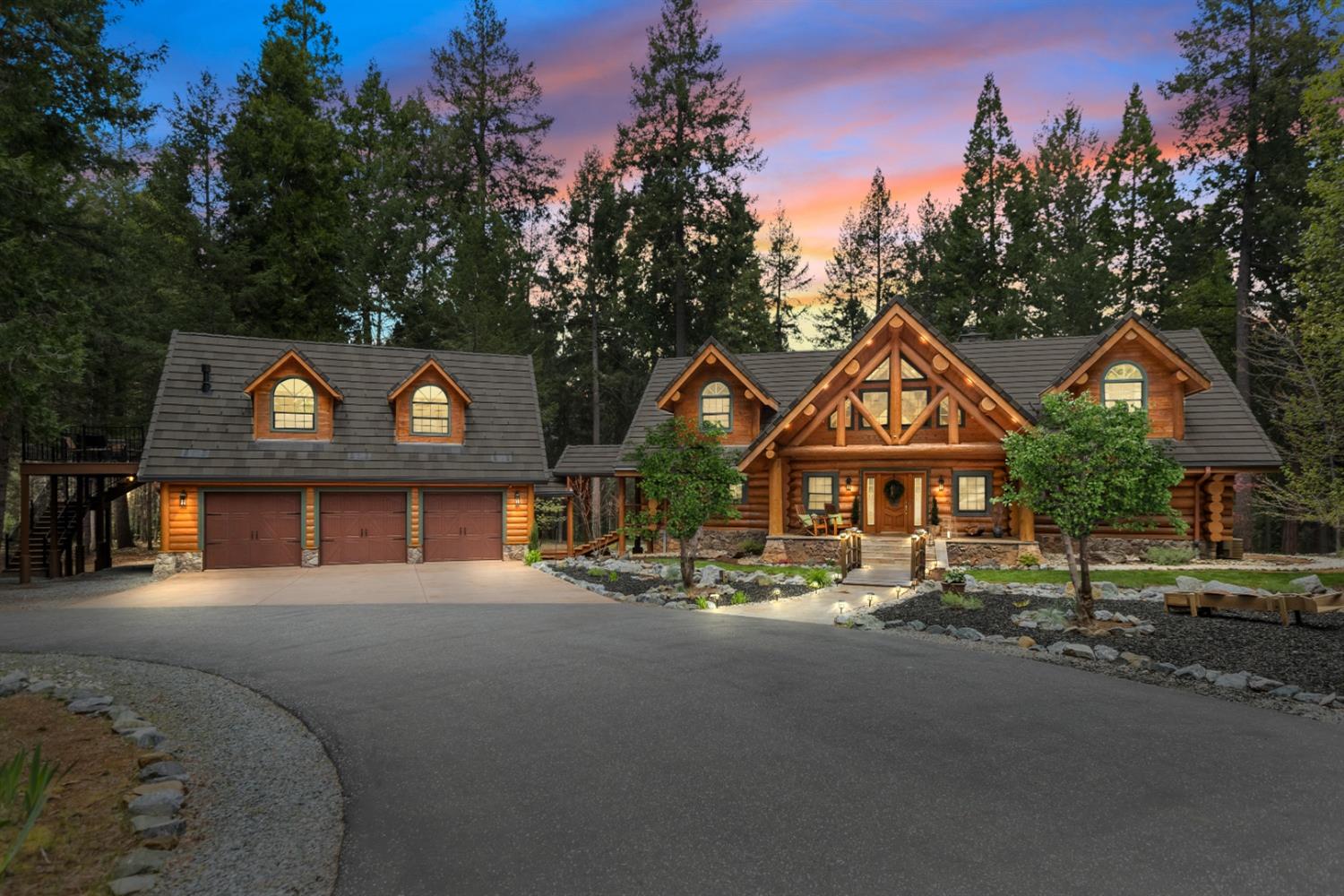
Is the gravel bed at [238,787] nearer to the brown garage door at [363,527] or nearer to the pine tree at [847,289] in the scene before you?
the brown garage door at [363,527]

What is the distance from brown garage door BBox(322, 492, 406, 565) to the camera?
22172mm

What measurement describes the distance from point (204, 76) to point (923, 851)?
43398 millimetres

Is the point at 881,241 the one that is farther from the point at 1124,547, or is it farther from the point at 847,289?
the point at 1124,547

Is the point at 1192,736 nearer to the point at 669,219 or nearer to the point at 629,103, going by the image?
the point at 669,219

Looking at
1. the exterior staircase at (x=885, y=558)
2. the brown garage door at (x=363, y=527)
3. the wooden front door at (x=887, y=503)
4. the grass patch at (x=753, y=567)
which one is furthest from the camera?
the wooden front door at (x=887, y=503)

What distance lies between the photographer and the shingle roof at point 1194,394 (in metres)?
20.5

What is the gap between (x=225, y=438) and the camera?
21516 millimetres

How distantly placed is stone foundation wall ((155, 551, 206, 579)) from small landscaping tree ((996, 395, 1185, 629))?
862 inches

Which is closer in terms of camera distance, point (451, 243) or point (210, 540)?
point (210, 540)

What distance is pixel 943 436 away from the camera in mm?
21484

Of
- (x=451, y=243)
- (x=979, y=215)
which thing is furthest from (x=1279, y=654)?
(x=451, y=243)

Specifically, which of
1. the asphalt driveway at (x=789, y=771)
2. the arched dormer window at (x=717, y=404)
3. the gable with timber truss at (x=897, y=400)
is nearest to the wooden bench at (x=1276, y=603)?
the asphalt driveway at (x=789, y=771)

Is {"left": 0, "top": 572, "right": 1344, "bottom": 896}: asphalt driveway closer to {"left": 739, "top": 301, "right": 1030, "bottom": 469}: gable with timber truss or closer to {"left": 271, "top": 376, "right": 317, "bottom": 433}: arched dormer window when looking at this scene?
{"left": 739, "top": 301, "right": 1030, "bottom": 469}: gable with timber truss

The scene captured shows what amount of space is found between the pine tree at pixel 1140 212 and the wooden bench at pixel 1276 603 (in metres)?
28.4
